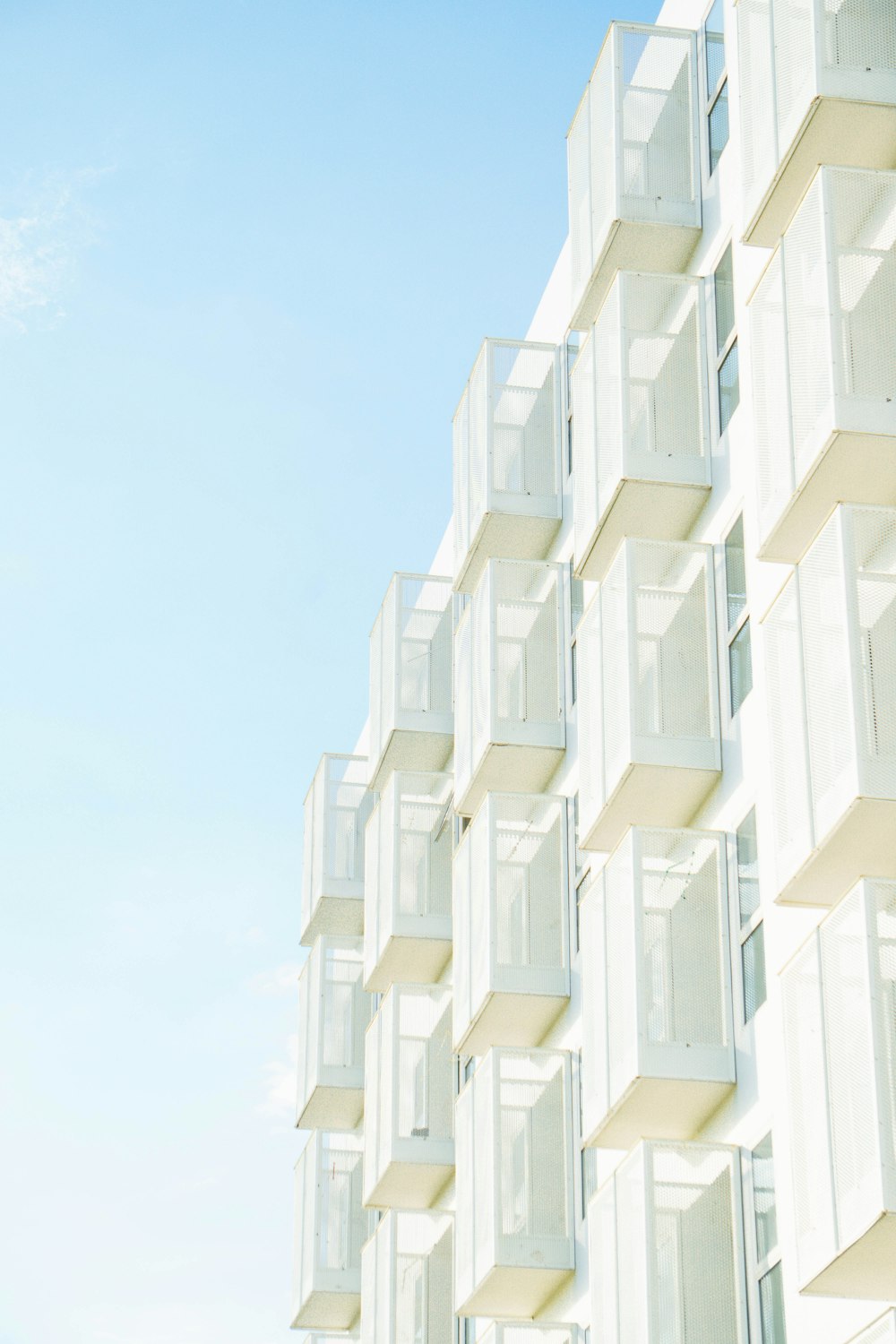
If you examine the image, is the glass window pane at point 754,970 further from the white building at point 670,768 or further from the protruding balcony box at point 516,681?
the protruding balcony box at point 516,681

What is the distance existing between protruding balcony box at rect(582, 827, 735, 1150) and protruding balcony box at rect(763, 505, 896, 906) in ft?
8.85

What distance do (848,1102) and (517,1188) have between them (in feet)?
31.1

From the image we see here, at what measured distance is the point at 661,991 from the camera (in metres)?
21.7

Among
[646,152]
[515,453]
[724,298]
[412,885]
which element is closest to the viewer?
[724,298]

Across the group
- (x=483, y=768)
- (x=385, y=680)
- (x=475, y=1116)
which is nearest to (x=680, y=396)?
(x=483, y=768)

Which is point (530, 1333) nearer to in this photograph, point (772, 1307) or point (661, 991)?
point (661, 991)

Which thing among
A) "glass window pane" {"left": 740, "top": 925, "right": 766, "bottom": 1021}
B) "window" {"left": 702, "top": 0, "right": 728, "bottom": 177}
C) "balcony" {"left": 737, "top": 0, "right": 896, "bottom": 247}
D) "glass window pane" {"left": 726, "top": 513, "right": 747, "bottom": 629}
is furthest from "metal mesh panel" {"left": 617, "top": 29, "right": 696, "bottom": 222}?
"glass window pane" {"left": 740, "top": 925, "right": 766, "bottom": 1021}

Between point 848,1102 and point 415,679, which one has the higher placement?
point 415,679

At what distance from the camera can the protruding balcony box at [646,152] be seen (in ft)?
83.1

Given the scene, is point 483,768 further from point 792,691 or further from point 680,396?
point 792,691

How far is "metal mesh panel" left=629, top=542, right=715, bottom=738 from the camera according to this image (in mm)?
22875

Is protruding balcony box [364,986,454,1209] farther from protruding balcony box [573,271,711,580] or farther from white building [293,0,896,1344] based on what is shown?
protruding balcony box [573,271,711,580]

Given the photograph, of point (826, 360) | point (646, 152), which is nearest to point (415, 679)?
point (646, 152)

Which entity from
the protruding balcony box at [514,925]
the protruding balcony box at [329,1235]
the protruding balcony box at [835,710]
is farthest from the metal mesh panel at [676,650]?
the protruding balcony box at [329,1235]
